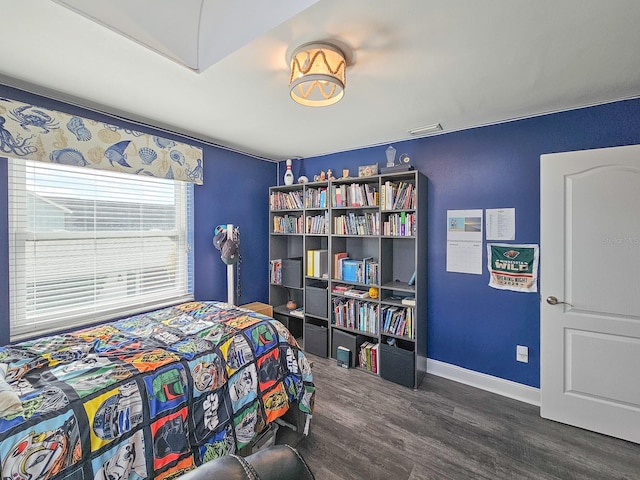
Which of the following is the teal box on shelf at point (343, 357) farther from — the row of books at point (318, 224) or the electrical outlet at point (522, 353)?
the electrical outlet at point (522, 353)

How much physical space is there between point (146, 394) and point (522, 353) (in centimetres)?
273

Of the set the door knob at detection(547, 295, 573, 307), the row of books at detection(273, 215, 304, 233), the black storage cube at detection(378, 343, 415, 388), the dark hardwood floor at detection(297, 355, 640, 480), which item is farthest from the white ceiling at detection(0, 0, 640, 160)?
the dark hardwood floor at detection(297, 355, 640, 480)

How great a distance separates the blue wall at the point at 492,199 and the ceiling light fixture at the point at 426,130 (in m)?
0.11

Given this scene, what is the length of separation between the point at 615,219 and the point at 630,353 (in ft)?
2.92

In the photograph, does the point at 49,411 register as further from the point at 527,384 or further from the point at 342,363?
the point at 527,384

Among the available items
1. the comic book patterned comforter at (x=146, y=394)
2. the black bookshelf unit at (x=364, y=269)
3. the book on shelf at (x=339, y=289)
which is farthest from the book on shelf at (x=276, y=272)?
the comic book patterned comforter at (x=146, y=394)

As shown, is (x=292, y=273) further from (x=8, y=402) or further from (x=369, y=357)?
(x=8, y=402)

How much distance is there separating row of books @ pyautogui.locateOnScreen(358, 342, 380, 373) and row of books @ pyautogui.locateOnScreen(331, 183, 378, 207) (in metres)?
1.41

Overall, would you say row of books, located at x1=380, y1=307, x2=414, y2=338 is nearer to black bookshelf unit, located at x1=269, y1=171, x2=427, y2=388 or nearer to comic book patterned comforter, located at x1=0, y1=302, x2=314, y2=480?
black bookshelf unit, located at x1=269, y1=171, x2=427, y2=388

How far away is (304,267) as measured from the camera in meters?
3.23

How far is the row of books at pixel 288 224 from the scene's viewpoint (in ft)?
11.0

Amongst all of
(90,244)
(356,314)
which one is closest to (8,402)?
(90,244)

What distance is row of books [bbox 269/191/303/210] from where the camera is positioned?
333cm

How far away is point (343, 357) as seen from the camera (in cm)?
286
